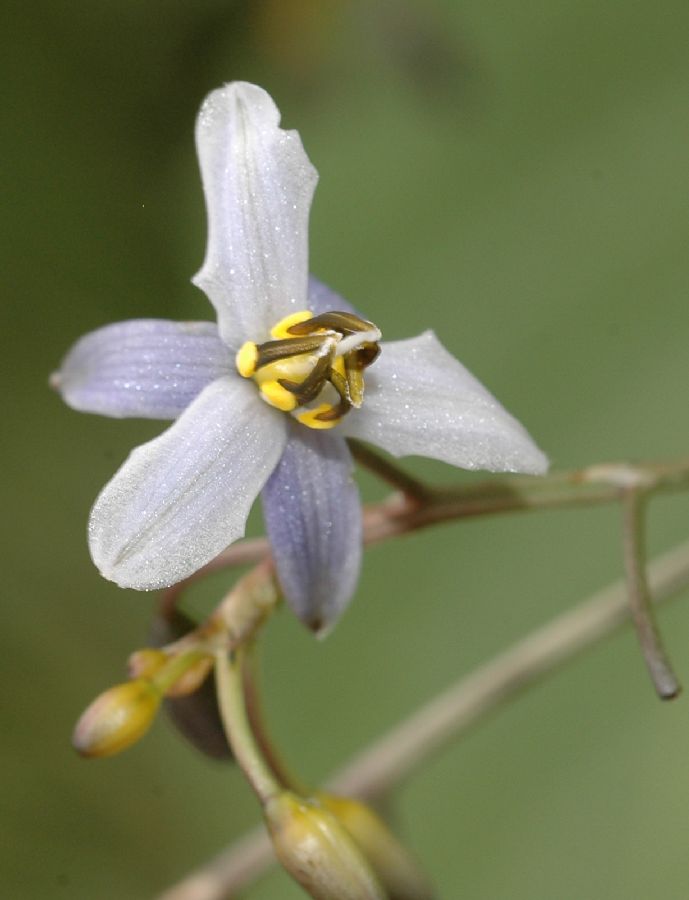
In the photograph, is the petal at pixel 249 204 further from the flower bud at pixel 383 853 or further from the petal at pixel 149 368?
the flower bud at pixel 383 853

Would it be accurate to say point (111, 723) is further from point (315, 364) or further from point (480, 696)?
point (480, 696)

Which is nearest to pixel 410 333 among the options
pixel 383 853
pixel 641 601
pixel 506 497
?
pixel 506 497

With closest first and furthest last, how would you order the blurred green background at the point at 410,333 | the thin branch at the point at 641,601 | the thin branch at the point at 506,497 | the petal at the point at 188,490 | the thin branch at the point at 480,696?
1. the petal at the point at 188,490
2. the thin branch at the point at 641,601
3. the thin branch at the point at 506,497
4. the thin branch at the point at 480,696
5. the blurred green background at the point at 410,333

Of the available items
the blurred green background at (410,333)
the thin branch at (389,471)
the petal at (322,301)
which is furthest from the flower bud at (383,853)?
the blurred green background at (410,333)

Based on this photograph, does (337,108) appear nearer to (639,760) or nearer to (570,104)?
(570,104)

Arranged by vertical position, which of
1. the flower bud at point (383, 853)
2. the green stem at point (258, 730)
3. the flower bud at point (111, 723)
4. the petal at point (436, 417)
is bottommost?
the flower bud at point (383, 853)

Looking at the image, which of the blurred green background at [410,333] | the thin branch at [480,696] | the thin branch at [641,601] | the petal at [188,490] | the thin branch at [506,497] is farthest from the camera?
the blurred green background at [410,333]

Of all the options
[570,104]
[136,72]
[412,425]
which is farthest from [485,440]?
[136,72]
